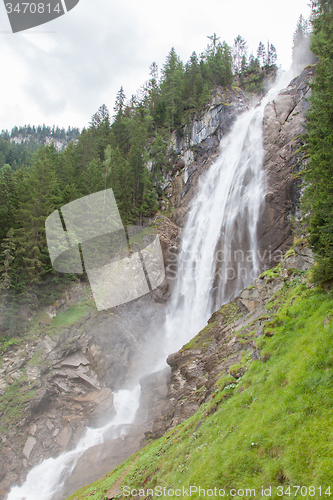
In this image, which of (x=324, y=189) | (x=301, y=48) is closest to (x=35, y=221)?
(x=324, y=189)

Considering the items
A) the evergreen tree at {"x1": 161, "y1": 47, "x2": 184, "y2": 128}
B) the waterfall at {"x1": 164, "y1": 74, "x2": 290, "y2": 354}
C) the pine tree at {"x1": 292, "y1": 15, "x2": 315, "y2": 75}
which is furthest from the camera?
the evergreen tree at {"x1": 161, "y1": 47, "x2": 184, "y2": 128}

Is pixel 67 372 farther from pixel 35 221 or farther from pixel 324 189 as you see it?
pixel 324 189

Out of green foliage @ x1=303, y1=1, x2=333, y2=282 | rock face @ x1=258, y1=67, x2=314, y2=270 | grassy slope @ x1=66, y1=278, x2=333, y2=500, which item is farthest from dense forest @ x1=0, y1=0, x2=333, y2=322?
rock face @ x1=258, y1=67, x2=314, y2=270

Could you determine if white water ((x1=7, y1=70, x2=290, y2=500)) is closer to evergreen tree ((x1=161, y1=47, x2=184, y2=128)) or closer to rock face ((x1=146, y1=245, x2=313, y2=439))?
rock face ((x1=146, y1=245, x2=313, y2=439))

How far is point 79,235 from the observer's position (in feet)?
101

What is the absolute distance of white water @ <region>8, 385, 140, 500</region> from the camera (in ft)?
58.0

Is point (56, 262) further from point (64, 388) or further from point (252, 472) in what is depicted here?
point (252, 472)

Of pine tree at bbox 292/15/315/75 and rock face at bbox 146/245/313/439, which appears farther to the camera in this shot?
pine tree at bbox 292/15/315/75

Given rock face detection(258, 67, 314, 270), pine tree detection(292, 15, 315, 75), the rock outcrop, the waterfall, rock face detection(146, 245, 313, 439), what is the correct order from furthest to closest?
pine tree detection(292, 15, 315, 75) < the waterfall < rock face detection(258, 67, 314, 270) < the rock outcrop < rock face detection(146, 245, 313, 439)

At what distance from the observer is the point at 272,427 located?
7410 mm

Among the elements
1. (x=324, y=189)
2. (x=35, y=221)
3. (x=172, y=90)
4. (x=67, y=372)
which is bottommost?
(x=67, y=372)

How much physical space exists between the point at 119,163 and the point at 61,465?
35.9 m

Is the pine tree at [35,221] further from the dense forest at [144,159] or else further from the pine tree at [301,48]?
the pine tree at [301,48]

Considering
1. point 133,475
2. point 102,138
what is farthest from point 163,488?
point 102,138
